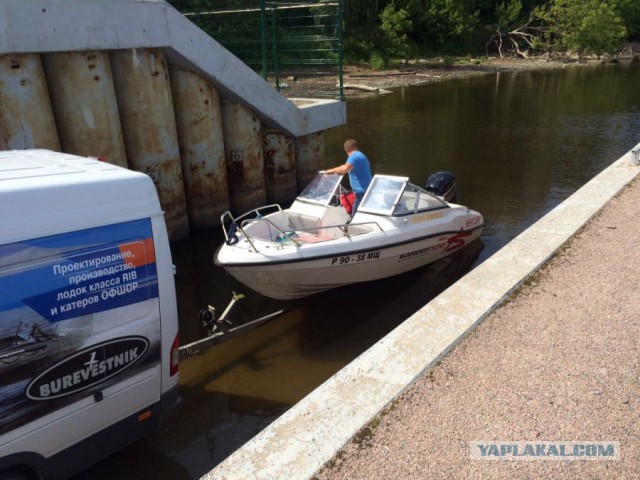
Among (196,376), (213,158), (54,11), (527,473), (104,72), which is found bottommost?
(196,376)

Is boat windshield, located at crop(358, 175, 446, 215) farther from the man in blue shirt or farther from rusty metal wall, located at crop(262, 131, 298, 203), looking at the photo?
rusty metal wall, located at crop(262, 131, 298, 203)

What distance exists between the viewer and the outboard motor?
1046 centimetres

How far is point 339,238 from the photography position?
7.88m

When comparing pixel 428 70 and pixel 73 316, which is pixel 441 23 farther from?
pixel 73 316

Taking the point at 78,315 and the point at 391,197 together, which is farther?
the point at 391,197

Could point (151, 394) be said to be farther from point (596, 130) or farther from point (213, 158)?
point (596, 130)

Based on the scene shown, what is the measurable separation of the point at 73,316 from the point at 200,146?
23.4 ft

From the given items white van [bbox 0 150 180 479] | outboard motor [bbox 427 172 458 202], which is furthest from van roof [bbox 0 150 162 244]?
outboard motor [bbox 427 172 458 202]

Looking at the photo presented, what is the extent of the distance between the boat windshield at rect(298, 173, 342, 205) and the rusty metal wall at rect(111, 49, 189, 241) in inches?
107

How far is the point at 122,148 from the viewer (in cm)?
916

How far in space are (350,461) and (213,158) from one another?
26.2ft

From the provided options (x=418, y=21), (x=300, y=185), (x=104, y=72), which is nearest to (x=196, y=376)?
(x=104, y=72)

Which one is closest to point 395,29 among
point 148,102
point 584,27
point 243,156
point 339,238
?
point 584,27

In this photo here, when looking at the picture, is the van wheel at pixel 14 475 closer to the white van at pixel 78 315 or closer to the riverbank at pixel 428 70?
the white van at pixel 78 315
